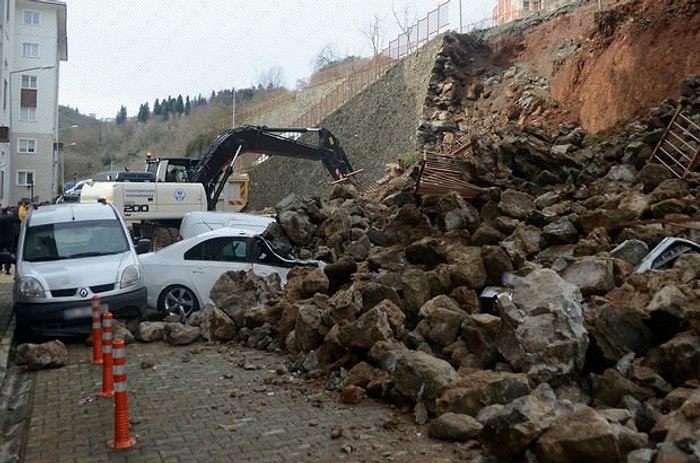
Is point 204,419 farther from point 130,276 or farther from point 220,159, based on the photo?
point 220,159

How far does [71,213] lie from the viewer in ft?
38.0

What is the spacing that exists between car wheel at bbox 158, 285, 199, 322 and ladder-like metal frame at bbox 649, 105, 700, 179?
8.20 metres

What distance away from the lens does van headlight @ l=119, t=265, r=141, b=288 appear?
33.6 ft

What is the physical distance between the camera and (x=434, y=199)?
1084 cm

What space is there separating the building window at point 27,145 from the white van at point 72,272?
4799 centimetres

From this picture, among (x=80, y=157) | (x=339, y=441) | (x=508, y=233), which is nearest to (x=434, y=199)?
(x=508, y=233)

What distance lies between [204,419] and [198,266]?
17.1 feet

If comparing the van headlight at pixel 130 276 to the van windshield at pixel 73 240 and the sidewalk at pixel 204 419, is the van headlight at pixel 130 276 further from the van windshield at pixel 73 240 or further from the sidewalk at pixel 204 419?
the sidewalk at pixel 204 419

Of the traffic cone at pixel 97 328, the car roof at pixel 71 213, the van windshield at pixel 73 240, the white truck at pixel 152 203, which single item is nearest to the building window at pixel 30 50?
the white truck at pixel 152 203

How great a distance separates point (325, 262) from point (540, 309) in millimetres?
6159

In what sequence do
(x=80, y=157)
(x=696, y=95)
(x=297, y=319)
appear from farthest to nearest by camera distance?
1. (x=80, y=157)
2. (x=696, y=95)
3. (x=297, y=319)

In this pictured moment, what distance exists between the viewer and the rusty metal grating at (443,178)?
11.0 m

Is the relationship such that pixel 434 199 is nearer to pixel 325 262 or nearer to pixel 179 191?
pixel 325 262

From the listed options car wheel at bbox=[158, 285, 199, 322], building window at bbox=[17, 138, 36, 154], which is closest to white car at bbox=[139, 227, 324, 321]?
car wheel at bbox=[158, 285, 199, 322]
